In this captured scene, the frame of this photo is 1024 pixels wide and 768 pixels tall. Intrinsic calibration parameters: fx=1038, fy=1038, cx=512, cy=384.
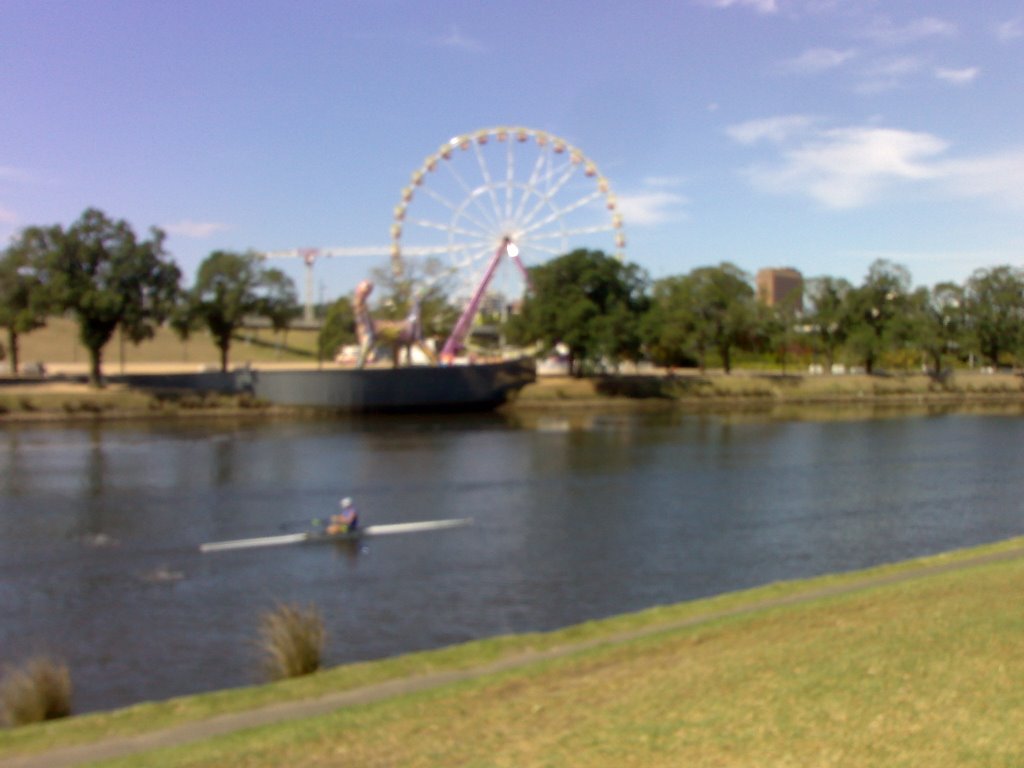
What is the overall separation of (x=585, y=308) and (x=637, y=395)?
834cm

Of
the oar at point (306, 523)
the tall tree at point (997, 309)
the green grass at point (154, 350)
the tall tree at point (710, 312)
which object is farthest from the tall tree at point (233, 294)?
the tall tree at point (997, 309)

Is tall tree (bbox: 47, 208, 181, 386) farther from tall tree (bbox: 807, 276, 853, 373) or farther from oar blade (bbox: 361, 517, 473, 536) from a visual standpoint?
tall tree (bbox: 807, 276, 853, 373)

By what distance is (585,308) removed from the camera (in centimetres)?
8144

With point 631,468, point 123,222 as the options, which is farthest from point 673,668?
point 123,222

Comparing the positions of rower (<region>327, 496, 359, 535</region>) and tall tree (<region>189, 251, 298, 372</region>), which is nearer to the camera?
rower (<region>327, 496, 359, 535</region>)

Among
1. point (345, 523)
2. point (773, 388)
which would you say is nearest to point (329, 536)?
point (345, 523)

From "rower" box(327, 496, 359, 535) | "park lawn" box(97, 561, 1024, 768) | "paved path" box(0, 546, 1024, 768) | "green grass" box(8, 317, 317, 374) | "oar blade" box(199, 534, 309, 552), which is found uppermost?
"green grass" box(8, 317, 317, 374)

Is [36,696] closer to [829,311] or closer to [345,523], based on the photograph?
[345,523]

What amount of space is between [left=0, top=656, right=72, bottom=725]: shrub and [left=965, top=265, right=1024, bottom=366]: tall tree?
10050 centimetres

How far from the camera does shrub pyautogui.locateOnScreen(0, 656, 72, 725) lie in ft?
39.1

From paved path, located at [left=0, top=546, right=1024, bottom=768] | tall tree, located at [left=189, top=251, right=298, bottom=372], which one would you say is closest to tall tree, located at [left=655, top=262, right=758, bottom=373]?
tall tree, located at [left=189, top=251, right=298, bottom=372]

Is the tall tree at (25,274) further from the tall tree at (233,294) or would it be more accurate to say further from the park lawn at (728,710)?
the park lawn at (728,710)

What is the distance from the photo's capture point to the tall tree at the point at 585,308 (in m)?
81.6

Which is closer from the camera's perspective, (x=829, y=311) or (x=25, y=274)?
(x=25, y=274)
